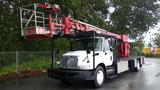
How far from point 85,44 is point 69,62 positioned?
1.59 meters

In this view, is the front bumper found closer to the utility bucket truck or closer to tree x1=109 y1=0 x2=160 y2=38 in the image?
the utility bucket truck

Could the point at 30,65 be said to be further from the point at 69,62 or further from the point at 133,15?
the point at 133,15

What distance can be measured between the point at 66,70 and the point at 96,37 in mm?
2237

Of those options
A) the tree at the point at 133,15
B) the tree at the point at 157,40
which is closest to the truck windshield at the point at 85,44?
the tree at the point at 133,15

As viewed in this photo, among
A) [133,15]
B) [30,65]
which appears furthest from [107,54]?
[133,15]

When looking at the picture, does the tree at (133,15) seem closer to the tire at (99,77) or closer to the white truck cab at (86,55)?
the white truck cab at (86,55)

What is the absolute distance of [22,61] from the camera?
1761 cm

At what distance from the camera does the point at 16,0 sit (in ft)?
59.7

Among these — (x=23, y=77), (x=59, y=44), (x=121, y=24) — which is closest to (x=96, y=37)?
(x=23, y=77)

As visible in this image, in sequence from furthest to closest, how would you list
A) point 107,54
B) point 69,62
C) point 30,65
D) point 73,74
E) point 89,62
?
point 30,65 < point 107,54 < point 69,62 < point 89,62 < point 73,74

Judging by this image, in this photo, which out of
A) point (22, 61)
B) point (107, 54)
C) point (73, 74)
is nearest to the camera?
point (73, 74)

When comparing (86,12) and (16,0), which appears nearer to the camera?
(16,0)

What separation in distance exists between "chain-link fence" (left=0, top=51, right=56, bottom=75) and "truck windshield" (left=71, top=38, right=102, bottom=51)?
14.2 ft

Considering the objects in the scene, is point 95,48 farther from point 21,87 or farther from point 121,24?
point 121,24
